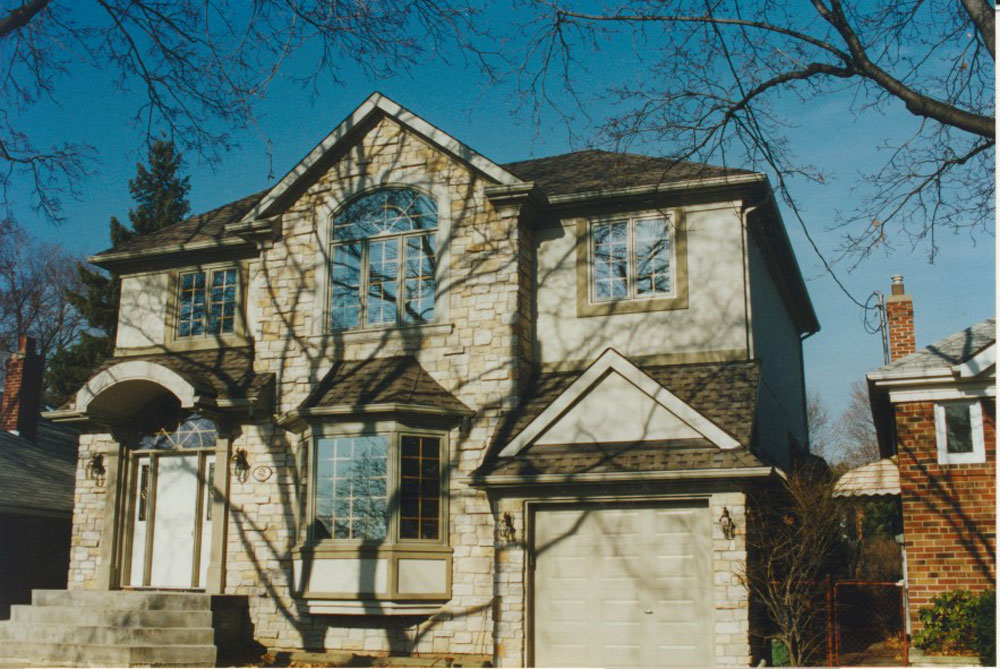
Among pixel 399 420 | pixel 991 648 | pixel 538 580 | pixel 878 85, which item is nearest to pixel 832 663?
pixel 991 648

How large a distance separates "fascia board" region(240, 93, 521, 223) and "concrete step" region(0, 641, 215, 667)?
6360 millimetres

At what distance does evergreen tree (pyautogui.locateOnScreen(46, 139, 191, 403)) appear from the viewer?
30.5 m

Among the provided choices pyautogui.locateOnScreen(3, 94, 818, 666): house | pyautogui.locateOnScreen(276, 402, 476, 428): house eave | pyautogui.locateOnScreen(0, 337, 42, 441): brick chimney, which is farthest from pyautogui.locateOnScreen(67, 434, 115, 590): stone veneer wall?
pyautogui.locateOnScreen(0, 337, 42, 441): brick chimney

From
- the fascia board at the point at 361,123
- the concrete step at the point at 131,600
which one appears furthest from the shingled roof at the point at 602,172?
the concrete step at the point at 131,600

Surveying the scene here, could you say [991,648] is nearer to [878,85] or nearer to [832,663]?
[832,663]

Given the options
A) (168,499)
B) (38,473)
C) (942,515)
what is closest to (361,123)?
(168,499)

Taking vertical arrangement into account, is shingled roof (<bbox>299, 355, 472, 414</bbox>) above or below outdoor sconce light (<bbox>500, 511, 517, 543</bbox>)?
above

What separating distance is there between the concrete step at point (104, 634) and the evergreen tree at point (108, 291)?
1618 cm

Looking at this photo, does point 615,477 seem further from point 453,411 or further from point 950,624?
point 950,624

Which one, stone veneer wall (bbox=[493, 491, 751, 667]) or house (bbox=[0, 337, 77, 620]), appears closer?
stone veneer wall (bbox=[493, 491, 751, 667])

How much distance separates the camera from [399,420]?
1340cm

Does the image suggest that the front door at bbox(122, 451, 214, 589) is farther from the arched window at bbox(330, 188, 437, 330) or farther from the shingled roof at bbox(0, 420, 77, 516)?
the arched window at bbox(330, 188, 437, 330)

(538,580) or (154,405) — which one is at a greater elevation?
(154,405)

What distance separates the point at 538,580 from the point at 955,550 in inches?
205
